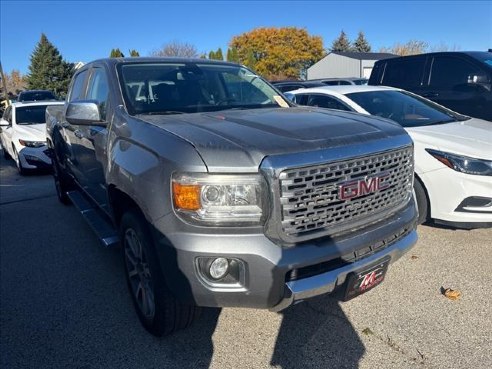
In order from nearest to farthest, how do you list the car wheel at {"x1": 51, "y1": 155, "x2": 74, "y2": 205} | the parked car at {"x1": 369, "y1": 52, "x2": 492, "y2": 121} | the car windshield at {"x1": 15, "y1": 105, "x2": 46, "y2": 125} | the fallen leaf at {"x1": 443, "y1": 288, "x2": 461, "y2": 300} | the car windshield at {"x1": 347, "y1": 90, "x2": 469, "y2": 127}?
the fallen leaf at {"x1": 443, "y1": 288, "x2": 461, "y2": 300} < the car windshield at {"x1": 347, "y1": 90, "x2": 469, "y2": 127} < the car wheel at {"x1": 51, "y1": 155, "x2": 74, "y2": 205} < the parked car at {"x1": 369, "y1": 52, "x2": 492, "y2": 121} < the car windshield at {"x1": 15, "y1": 105, "x2": 46, "y2": 125}

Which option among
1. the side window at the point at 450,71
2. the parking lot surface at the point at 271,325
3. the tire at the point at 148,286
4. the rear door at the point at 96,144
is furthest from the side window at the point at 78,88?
the side window at the point at 450,71

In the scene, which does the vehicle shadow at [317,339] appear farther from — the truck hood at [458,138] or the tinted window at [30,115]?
the tinted window at [30,115]

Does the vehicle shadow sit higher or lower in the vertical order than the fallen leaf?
higher

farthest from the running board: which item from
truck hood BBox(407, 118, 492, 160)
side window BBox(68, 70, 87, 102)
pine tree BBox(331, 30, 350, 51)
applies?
pine tree BBox(331, 30, 350, 51)

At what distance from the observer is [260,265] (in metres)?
2.11

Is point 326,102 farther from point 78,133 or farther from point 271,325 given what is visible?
point 271,325

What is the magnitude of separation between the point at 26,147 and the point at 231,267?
8.17m

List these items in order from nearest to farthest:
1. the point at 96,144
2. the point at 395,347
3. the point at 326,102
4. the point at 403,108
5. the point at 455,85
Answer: the point at 395,347 → the point at 96,144 → the point at 403,108 → the point at 326,102 → the point at 455,85

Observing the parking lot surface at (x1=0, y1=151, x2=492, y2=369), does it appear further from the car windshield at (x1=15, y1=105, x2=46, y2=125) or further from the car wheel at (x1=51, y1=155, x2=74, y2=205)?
the car windshield at (x1=15, y1=105, x2=46, y2=125)

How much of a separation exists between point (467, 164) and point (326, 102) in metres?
2.25

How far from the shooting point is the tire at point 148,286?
246cm

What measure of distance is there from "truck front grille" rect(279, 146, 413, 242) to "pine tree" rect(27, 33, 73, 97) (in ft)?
153

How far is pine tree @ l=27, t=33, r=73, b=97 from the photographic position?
43.8 meters

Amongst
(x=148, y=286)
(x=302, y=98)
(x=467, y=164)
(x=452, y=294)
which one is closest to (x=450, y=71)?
(x=302, y=98)
